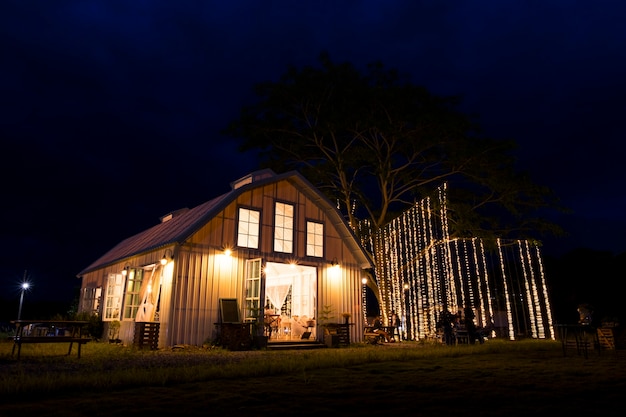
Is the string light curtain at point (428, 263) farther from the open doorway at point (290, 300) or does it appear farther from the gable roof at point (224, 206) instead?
the open doorway at point (290, 300)

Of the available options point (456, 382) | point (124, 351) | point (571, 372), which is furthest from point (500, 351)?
point (124, 351)

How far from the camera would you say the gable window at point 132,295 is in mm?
11531

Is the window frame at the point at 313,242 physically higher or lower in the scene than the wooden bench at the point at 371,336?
higher

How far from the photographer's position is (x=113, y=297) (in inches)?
515

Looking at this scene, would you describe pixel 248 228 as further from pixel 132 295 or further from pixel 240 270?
pixel 132 295

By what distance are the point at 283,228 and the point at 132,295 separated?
13.9 ft

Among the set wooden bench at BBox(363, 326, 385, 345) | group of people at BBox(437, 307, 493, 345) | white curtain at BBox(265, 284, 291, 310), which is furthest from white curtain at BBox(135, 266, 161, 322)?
group of people at BBox(437, 307, 493, 345)

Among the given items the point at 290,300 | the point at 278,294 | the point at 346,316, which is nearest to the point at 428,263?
the point at 346,316

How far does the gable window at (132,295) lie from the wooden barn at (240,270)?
1.0 inches

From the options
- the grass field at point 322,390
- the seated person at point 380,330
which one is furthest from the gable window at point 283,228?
the grass field at point 322,390

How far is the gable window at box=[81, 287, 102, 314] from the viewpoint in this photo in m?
14.9

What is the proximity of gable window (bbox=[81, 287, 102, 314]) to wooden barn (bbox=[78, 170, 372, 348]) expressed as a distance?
131 millimetres

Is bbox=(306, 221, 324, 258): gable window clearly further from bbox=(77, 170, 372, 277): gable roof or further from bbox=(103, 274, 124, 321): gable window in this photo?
bbox=(103, 274, 124, 321): gable window

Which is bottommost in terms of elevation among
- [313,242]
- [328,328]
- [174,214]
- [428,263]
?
[328,328]
